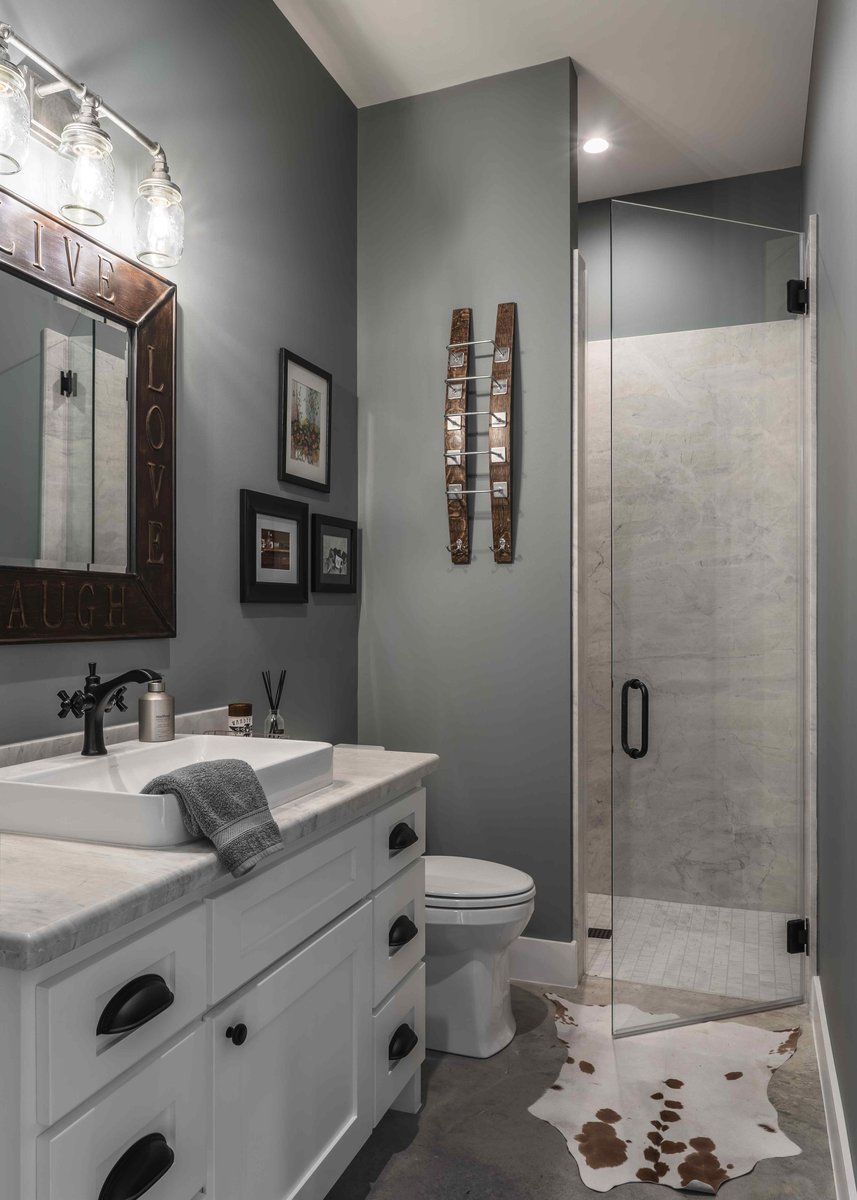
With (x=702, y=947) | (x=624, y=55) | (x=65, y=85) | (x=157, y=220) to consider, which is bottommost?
(x=702, y=947)

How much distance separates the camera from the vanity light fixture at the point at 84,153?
4.95 feet

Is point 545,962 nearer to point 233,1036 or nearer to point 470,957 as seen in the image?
point 470,957

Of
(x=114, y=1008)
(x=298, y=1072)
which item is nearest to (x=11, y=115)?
(x=114, y=1008)

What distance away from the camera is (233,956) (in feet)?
4.23

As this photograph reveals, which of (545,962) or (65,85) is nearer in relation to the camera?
(65,85)

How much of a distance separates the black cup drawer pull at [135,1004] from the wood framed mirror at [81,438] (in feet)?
2.52

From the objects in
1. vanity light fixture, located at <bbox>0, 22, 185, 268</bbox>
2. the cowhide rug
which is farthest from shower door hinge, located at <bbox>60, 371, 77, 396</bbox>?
the cowhide rug

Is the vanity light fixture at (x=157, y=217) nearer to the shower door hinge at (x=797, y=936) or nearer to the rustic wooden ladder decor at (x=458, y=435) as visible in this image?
the rustic wooden ladder decor at (x=458, y=435)

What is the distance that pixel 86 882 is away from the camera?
3.55 feet

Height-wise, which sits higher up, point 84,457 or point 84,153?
point 84,153

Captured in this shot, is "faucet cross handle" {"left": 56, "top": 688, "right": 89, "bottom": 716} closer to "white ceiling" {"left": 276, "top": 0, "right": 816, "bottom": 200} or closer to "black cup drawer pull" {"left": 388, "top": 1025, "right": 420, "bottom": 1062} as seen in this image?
"black cup drawer pull" {"left": 388, "top": 1025, "right": 420, "bottom": 1062}

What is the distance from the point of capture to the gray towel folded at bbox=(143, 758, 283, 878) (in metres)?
1.24

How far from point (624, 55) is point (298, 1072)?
2.95 meters

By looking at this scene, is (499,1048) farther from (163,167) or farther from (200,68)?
(200,68)
